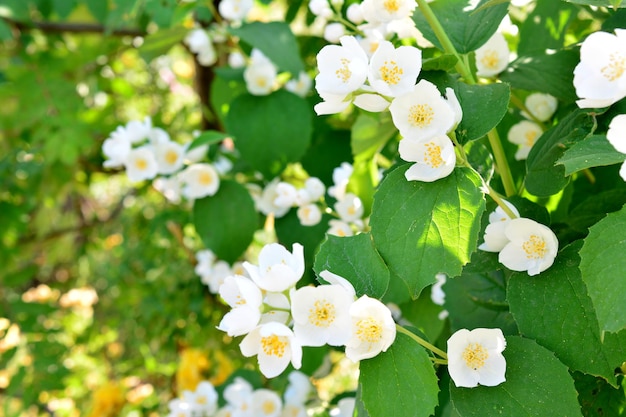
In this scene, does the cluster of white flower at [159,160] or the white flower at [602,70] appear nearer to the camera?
the white flower at [602,70]

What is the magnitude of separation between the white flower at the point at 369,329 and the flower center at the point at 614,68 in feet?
0.87

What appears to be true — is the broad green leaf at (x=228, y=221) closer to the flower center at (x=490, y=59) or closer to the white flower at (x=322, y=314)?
the flower center at (x=490, y=59)

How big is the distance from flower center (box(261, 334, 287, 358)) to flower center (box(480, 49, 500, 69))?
438 mm

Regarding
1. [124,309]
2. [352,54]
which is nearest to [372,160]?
[352,54]

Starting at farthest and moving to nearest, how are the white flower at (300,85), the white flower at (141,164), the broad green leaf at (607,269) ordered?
1. the white flower at (300,85)
2. the white flower at (141,164)
3. the broad green leaf at (607,269)

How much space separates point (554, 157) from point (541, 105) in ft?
0.73

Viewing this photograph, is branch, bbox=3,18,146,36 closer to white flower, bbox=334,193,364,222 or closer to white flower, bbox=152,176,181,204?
white flower, bbox=152,176,181,204

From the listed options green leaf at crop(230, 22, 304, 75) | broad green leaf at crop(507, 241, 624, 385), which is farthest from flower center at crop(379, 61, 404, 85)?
green leaf at crop(230, 22, 304, 75)

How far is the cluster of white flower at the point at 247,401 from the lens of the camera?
109 cm

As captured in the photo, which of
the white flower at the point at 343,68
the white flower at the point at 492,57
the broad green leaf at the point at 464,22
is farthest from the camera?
the white flower at the point at 492,57

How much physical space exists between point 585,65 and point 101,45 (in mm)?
1595

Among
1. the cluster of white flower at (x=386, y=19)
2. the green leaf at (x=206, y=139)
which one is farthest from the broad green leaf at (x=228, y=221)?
the cluster of white flower at (x=386, y=19)

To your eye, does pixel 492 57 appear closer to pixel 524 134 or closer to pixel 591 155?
pixel 524 134

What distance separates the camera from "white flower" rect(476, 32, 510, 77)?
2.75ft
